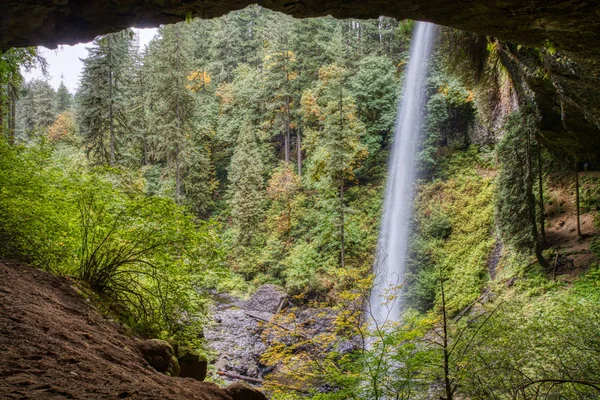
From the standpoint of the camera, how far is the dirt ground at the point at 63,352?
2461 mm

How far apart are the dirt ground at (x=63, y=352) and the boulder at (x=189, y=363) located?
1.16 m

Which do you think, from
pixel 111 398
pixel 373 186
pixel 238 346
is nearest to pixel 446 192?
pixel 373 186

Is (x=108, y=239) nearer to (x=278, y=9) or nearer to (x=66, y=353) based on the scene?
(x=66, y=353)

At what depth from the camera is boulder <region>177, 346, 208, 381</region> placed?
16.8ft

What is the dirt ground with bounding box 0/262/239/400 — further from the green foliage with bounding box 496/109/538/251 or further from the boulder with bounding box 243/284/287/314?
the boulder with bounding box 243/284/287/314

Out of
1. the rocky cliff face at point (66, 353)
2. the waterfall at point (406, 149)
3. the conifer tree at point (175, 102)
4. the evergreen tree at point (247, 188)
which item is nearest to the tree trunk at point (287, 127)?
the evergreen tree at point (247, 188)

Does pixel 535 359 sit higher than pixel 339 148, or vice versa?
pixel 339 148

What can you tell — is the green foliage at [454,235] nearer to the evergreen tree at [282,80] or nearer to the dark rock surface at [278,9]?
the dark rock surface at [278,9]

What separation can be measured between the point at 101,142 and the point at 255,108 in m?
14.7

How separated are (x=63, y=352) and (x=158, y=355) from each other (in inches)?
53.0

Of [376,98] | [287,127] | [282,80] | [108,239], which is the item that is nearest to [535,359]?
[108,239]

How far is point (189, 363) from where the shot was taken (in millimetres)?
5211

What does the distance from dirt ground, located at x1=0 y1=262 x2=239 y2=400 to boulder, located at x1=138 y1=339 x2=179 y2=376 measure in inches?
5.5

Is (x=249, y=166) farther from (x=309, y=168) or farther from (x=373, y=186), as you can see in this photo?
(x=373, y=186)
